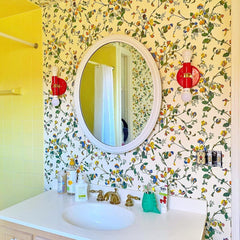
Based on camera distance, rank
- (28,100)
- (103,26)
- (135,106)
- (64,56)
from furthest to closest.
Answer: (28,100), (64,56), (103,26), (135,106)

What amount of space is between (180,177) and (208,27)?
894mm

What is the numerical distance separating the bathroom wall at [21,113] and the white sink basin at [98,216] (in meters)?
0.57

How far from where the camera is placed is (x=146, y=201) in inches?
55.5

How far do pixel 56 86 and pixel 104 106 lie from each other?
0.43m

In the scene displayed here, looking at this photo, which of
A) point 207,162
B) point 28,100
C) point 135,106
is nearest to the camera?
point 207,162

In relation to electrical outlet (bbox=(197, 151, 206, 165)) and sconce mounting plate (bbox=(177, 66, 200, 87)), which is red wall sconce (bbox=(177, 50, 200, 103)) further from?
electrical outlet (bbox=(197, 151, 206, 165))

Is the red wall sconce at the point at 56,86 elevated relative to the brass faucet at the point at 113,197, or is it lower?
elevated

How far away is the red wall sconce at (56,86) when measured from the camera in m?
1.78

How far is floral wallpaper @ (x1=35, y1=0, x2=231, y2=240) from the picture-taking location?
1327 mm

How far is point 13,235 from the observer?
4.34ft

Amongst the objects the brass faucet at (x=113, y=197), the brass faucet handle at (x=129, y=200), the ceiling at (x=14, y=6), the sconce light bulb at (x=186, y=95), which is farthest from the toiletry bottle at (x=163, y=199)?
the ceiling at (x=14, y=6)

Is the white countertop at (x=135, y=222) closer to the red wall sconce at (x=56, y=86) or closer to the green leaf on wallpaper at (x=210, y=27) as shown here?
the red wall sconce at (x=56, y=86)

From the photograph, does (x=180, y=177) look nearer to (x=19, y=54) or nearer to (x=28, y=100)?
(x=28, y=100)

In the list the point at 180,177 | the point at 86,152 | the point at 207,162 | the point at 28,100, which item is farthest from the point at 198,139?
the point at 28,100
